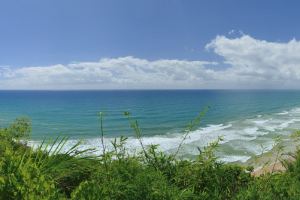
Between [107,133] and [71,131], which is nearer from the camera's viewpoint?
[107,133]

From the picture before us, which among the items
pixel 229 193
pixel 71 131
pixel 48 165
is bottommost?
pixel 71 131

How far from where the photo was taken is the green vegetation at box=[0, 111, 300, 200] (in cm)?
301

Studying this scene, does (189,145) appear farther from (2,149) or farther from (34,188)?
(34,188)

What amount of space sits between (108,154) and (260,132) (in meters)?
40.7

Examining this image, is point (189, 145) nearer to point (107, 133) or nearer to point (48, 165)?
point (107, 133)

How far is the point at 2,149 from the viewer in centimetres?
618

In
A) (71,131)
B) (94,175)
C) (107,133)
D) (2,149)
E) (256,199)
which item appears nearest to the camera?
(256,199)

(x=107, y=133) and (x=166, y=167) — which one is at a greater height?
(x=166, y=167)

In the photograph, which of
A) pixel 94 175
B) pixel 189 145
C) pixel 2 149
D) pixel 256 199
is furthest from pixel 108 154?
pixel 189 145

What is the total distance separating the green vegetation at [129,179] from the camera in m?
3.01

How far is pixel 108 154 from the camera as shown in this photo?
14.9 ft

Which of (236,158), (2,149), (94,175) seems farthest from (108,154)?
(236,158)

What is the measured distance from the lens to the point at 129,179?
409cm

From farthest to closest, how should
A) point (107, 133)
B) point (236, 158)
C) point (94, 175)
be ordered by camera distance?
point (107, 133) < point (236, 158) < point (94, 175)
